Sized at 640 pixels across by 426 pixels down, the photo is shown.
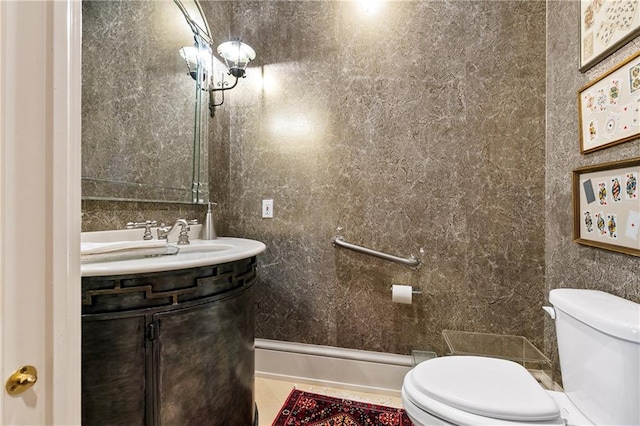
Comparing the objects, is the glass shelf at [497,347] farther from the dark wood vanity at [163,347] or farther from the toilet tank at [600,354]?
the dark wood vanity at [163,347]

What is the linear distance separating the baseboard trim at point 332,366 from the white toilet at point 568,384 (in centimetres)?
67

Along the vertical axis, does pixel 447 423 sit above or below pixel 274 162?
below

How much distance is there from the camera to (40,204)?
0.42 metres

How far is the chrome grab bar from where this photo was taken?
65.3 inches

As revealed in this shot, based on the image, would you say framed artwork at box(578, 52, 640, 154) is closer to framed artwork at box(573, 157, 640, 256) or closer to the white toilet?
framed artwork at box(573, 157, 640, 256)

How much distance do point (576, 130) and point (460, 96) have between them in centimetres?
58

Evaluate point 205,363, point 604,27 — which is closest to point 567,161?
point 604,27

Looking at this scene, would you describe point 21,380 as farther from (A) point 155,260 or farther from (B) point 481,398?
(B) point 481,398

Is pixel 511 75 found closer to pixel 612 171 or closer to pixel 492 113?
pixel 492 113

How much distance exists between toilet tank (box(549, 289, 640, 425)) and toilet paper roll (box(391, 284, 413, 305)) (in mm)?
656

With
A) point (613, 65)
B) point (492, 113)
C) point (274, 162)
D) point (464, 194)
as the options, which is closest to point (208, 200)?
point (274, 162)

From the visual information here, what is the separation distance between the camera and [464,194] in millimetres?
1656

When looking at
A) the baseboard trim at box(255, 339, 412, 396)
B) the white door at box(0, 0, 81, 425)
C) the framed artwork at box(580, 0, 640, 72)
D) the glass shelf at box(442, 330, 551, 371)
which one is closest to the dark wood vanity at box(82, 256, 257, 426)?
the white door at box(0, 0, 81, 425)

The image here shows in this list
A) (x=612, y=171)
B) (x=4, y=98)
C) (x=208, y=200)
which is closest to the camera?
(x=4, y=98)
